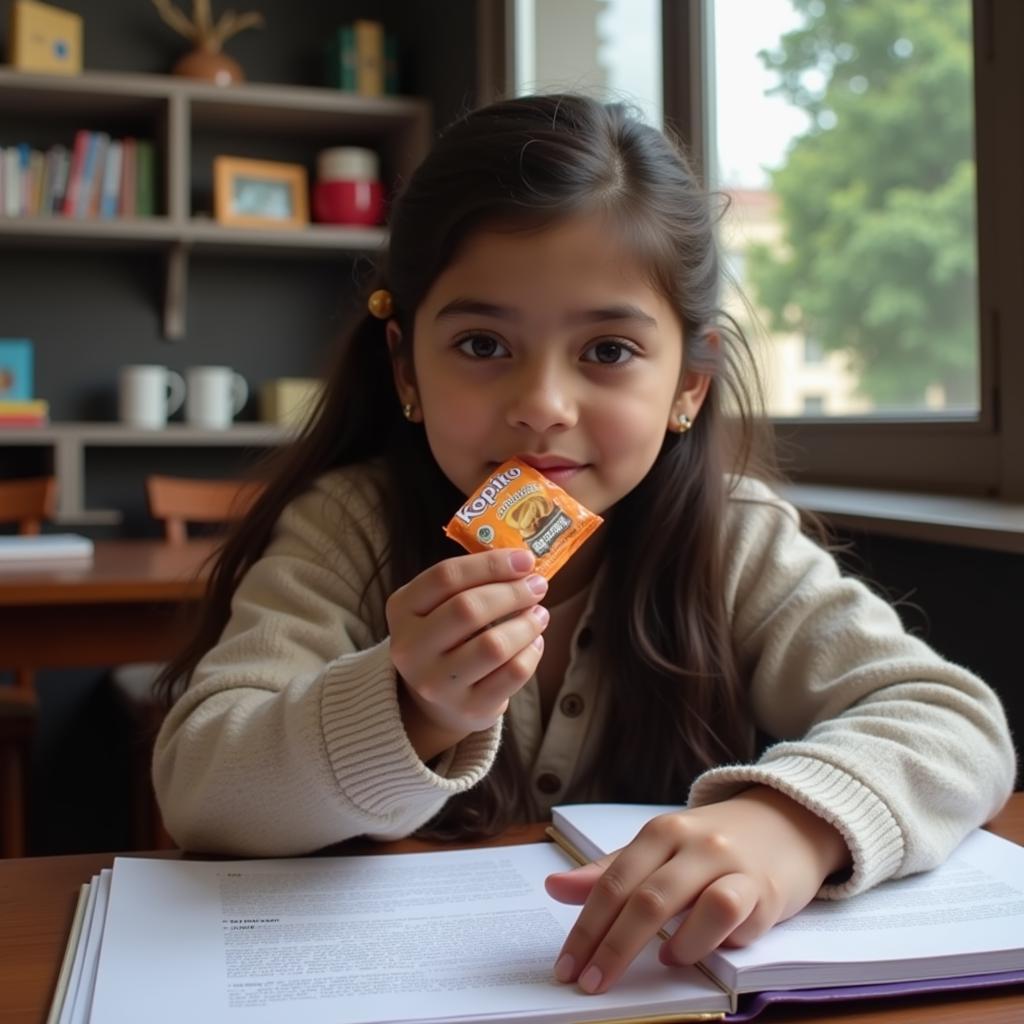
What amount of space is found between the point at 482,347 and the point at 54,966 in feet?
1.63

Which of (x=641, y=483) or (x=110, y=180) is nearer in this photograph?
(x=641, y=483)

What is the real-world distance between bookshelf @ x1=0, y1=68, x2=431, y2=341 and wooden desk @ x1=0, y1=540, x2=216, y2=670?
1.52m

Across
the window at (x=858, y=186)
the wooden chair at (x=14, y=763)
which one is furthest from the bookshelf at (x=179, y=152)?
the window at (x=858, y=186)

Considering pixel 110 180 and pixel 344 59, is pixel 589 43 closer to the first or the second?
pixel 344 59

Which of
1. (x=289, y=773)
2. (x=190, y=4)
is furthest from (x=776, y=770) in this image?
(x=190, y=4)

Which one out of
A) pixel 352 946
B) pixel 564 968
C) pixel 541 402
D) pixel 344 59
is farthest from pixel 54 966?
pixel 344 59

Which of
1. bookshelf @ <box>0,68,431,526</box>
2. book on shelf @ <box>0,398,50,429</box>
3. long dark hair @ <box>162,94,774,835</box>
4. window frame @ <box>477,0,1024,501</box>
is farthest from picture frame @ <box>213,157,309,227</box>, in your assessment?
long dark hair @ <box>162,94,774,835</box>

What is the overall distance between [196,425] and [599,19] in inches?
58.2

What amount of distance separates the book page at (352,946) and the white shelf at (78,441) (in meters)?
2.46

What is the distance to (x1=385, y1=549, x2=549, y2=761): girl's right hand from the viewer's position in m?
0.67

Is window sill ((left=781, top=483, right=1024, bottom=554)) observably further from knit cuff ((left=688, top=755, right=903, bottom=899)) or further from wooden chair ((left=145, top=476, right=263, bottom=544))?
wooden chair ((left=145, top=476, right=263, bottom=544))

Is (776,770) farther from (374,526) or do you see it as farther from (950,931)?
(374,526)

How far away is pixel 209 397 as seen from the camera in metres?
3.35

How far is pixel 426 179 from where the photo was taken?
971 mm
